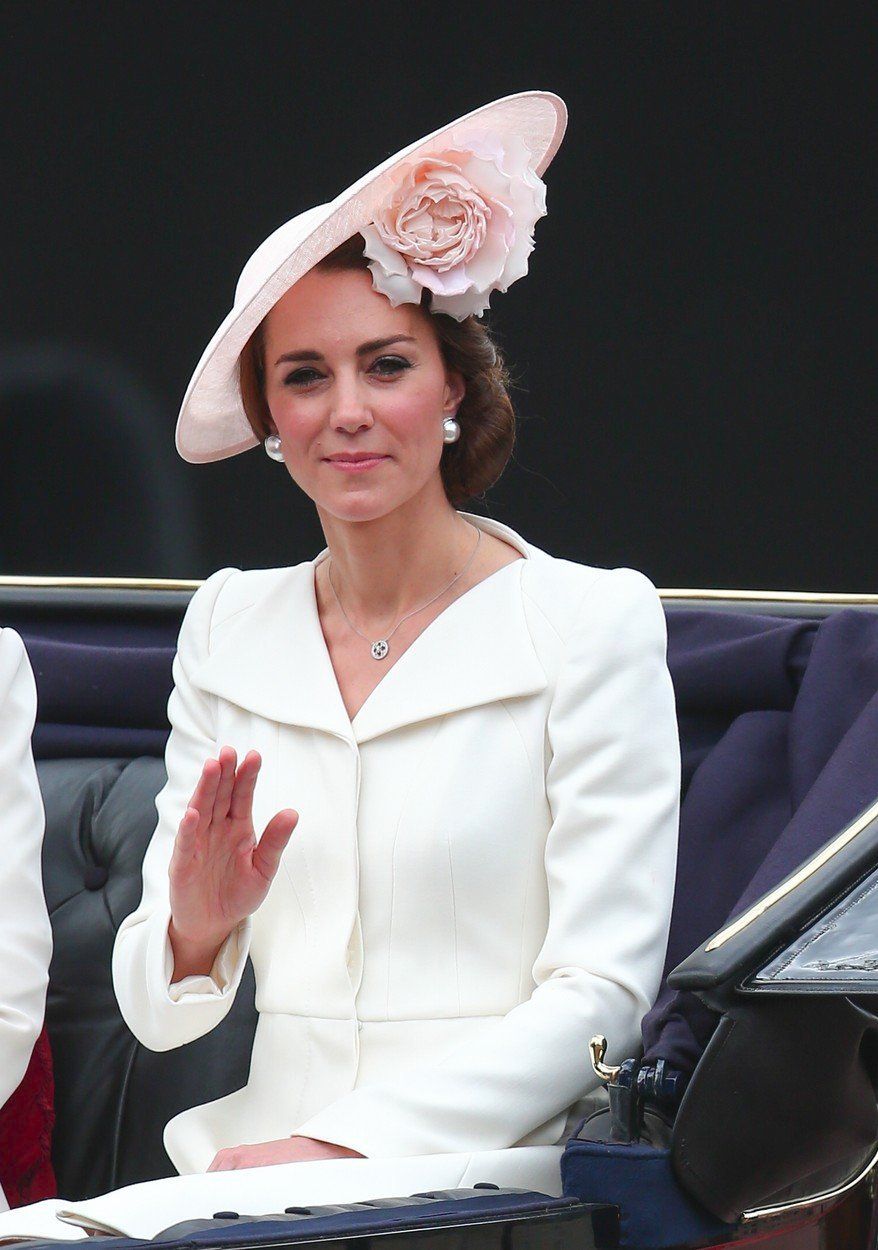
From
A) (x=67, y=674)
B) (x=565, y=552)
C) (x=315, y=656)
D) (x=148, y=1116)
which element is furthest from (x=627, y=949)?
(x=565, y=552)

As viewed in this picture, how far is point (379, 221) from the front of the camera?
1.88 meters

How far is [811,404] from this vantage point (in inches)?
118

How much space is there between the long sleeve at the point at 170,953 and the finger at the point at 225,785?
7.3 inches

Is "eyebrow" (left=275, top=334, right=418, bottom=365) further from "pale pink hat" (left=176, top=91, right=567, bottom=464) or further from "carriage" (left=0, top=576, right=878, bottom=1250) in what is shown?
"carriage" (left=0, top=576, right=878, bottom=1250)

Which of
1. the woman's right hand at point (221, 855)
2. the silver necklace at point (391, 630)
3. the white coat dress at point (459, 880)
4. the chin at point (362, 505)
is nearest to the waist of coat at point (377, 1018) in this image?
the white coat dress at point (459, 880)

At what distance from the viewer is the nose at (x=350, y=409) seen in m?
1.85

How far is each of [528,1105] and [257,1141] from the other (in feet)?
1.09

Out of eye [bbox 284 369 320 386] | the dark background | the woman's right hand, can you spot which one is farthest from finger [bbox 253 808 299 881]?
the dark background

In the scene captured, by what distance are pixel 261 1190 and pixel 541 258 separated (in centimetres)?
193

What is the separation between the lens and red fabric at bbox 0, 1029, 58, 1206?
2076mm

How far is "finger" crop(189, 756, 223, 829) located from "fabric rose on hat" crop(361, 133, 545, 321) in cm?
53

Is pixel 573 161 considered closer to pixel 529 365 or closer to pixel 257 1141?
pixel 529 365

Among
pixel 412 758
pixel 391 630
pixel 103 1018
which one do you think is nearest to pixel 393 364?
pixel 391 630

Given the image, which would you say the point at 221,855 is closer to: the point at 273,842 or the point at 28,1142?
the point at 273,842
